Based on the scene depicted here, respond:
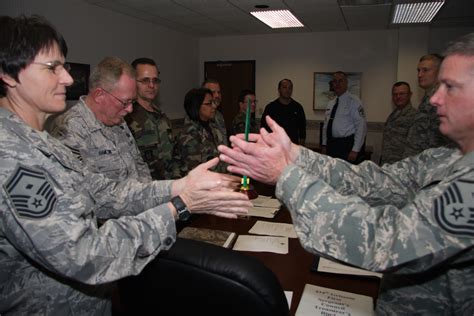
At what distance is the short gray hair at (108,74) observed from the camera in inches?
82.8

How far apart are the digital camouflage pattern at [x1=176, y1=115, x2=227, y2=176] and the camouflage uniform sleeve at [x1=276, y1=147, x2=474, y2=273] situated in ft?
6.40

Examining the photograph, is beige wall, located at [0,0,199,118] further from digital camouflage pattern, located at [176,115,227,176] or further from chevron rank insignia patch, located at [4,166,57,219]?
chevron rank insignia patch, located at [4,166,57,219]

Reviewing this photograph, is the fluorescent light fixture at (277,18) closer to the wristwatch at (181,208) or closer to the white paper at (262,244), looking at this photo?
the white paper at (262,244)

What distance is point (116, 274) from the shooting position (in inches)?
37.4

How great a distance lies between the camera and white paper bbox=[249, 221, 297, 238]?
1.84 metres

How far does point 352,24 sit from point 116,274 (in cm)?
601

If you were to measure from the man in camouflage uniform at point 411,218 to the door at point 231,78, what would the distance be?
240 inches

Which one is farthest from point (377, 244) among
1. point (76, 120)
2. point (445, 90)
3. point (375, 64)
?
point (375, 64)

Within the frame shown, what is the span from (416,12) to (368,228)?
515cm

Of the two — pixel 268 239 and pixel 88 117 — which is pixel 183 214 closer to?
pixel 268 239

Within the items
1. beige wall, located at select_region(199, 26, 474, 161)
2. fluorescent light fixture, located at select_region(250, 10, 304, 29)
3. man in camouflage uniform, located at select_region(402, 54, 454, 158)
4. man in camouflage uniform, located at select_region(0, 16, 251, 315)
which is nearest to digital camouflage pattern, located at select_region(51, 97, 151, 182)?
man in camouflage uniform, located at select_region(0, 16, 251, 315)

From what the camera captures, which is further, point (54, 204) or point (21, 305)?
point (21, 305)

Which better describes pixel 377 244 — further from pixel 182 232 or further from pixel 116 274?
pixel 182 232

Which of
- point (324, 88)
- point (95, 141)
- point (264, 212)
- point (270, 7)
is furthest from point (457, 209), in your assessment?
point (324, 88)
